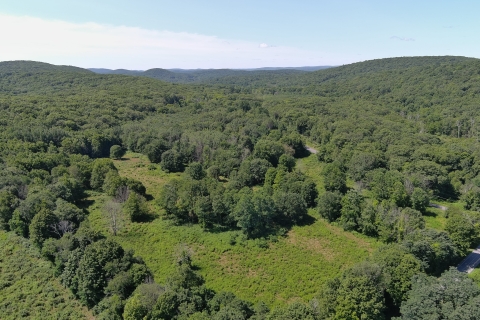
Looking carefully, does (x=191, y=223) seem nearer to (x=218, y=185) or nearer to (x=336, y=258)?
(x=218, y=185)

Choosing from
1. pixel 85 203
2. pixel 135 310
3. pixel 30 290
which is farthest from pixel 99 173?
pixel 135 310

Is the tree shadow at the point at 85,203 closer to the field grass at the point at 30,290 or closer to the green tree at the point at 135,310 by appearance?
the field grass at the point at 30,290

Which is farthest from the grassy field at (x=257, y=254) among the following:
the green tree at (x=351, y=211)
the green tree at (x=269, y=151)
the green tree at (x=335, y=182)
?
the green tree at (x=269, y=151)

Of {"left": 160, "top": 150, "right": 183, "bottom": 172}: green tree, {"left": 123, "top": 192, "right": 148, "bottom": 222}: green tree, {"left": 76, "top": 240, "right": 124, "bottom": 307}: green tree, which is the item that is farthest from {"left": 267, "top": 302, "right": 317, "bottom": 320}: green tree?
{"left": 160, "top": 150, "right": 183, "bottom": 172}: green tree

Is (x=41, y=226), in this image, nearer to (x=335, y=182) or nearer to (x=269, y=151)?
(x=335, y=182)

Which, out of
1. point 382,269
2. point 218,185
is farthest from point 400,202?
point 218,185
